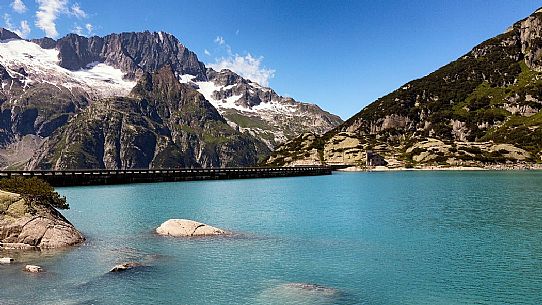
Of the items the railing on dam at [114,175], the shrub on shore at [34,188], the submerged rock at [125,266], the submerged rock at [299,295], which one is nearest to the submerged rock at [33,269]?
the submerged rock at [125,266]

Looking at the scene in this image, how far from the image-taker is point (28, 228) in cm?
4066

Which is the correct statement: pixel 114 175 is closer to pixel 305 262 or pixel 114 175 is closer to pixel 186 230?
pixel 186 230

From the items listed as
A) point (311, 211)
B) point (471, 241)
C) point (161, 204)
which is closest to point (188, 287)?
point (471, 241)

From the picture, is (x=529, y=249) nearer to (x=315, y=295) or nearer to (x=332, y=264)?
(x=332, y=264)

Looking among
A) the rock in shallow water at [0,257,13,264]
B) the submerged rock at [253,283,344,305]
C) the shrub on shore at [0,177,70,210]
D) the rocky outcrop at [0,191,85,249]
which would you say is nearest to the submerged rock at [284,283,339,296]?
the submerged rock at [253,283,344,305]

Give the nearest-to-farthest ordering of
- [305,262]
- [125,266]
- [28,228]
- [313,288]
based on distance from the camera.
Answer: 1. [313,288]
2. [125,266]
3. [305,262]
4. [28,228]

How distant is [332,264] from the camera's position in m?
35.0

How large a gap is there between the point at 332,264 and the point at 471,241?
55.4 feet

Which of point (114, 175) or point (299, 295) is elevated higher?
point (114, 175)

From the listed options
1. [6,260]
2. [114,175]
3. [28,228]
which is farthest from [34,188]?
[114,175]

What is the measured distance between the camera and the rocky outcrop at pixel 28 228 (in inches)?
1583

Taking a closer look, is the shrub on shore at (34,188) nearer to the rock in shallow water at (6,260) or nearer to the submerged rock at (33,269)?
the rock in shallow water at (6,260)

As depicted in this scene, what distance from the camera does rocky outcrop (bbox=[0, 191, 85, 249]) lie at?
40219mm

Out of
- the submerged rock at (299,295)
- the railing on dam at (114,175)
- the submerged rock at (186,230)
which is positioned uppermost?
the railing on dam at (114,175)
